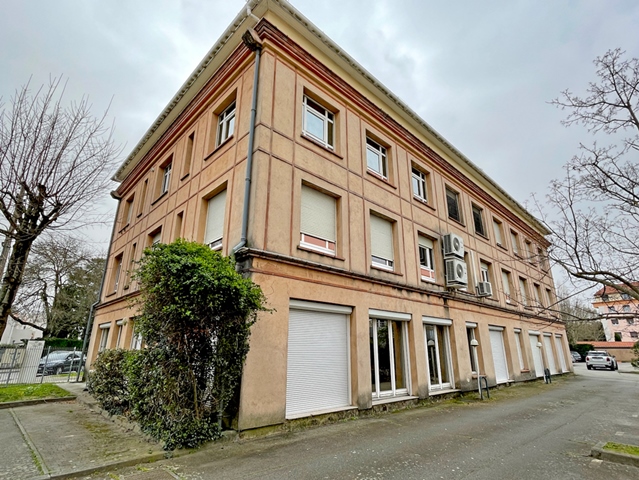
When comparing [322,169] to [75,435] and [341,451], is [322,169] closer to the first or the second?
[341,451]

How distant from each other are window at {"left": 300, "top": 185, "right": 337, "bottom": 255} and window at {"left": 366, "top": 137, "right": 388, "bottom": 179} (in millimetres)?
2945

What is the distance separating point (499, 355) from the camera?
15.2 meters

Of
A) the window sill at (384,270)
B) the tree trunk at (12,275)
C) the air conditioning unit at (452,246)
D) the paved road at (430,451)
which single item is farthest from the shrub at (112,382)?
the air conditioning unit at (452,246)

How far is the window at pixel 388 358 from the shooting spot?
30.0ft

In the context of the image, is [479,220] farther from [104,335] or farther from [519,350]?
[104,335]

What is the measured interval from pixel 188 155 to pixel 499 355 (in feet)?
51.6

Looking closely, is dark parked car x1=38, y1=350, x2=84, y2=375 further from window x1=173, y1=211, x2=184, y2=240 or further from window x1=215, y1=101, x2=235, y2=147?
window x1=215, y1=101, x2=235, y2=147

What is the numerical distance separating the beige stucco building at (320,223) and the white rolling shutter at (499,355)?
4.4 inches

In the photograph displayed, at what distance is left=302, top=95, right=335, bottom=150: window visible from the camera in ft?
31.9

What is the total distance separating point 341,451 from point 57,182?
1016cm


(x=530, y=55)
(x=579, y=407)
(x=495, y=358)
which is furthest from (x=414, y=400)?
(x=530, y=55)

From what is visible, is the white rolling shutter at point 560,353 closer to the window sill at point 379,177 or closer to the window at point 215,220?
the window sill at point 379,177

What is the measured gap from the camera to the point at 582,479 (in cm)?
439

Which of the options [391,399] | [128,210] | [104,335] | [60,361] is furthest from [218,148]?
[60,361]
